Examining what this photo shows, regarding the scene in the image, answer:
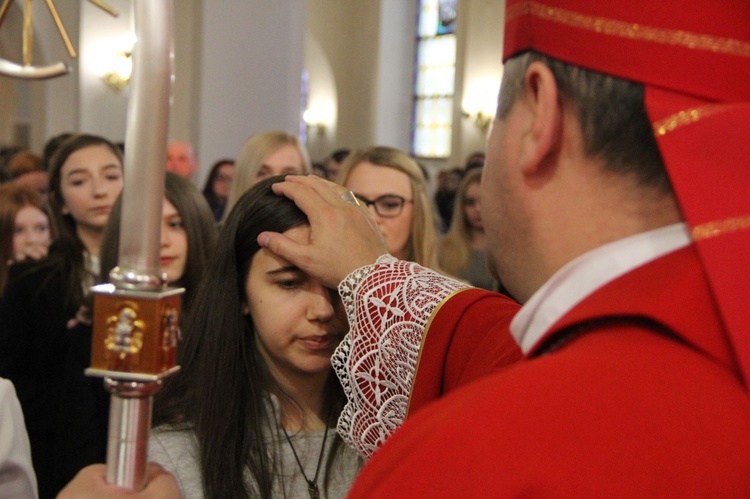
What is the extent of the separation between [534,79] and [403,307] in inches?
25.5

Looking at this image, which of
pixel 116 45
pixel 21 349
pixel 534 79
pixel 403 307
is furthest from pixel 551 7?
pixel 116 45

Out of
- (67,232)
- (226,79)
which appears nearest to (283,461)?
(67,232)

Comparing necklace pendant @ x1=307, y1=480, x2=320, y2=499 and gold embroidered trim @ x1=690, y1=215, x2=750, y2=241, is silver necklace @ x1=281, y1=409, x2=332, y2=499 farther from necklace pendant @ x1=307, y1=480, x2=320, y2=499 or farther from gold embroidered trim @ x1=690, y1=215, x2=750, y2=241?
gold embroidered trim @ x1=690, y1=215, x2=750, y2=241

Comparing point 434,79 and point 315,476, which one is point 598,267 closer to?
point 315,476

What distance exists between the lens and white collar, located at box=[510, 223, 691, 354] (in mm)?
917

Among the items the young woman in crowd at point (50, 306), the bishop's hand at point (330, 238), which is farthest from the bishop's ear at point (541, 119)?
the young woman in crowd at point (50, 306)

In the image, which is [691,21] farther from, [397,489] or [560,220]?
[397,489]

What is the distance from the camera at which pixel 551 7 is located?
0.99 metres

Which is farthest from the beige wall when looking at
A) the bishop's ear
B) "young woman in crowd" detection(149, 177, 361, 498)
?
the bishop's ear

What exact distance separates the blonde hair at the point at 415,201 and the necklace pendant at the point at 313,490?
69.1 inches

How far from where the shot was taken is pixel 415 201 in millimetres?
3684

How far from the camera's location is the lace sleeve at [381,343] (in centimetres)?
155

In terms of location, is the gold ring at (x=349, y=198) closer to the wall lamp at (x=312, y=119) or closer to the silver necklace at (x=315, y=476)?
the silver necklace at (x=315, y=476)

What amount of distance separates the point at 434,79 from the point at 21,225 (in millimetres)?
12610
